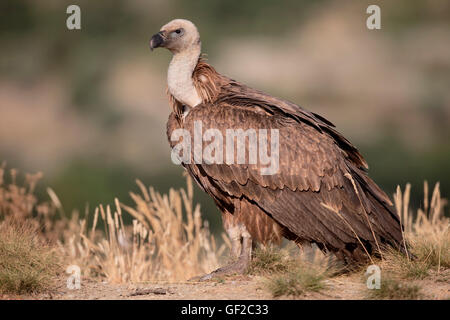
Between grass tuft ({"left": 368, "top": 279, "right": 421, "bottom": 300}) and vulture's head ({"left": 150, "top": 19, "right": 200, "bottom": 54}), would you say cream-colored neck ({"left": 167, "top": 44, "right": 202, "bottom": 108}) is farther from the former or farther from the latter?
grass tuft ({"left": 368, "top": 279, "right": 421, "bottom": 300})

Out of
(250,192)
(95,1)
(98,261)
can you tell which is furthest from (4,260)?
(95,1)

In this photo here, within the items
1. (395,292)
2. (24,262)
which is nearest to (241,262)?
(395,292)

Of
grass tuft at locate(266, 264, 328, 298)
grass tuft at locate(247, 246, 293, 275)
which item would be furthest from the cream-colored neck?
grass tuft at locate(266, 264, 328, 298)

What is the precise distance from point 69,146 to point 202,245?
56.5 feet

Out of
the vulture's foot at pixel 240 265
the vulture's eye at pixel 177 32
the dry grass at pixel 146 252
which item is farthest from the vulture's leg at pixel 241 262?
the vulture's eye at pixel 177 32

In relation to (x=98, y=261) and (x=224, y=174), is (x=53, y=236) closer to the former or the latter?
(x=98, y=261)

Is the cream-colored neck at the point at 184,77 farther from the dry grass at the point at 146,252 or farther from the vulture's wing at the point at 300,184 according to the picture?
the dry grass at the point at 146,252

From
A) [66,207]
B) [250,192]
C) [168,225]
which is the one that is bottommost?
[66,207]

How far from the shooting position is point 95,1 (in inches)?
1238

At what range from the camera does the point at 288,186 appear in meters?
7.91

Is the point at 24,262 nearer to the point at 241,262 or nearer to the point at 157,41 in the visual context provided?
the point at 241,262

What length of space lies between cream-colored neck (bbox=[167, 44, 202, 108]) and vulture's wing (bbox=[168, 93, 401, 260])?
0.30m

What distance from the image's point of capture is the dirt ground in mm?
6898

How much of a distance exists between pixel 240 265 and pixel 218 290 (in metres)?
0.91
